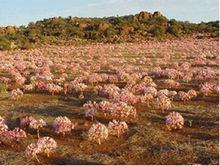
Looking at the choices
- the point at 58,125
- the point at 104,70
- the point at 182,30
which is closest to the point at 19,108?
the point at 58,125

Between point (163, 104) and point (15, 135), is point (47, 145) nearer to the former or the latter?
point (15, 135)

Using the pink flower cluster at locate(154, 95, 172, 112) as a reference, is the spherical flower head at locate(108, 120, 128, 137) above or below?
below

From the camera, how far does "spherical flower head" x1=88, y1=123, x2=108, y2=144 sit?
1758 centimetres

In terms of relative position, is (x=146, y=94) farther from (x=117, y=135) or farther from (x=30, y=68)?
(x=30, y=68)

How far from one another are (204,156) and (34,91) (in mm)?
16100

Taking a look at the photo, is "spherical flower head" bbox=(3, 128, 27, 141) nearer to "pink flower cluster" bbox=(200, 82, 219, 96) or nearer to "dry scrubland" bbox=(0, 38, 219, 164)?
"dry scrubland" bbox=(0, 38, 219, 164)

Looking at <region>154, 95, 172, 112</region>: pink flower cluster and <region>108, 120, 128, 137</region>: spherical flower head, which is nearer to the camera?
<region>108, 120, 128, 137</region>: spherical flower head

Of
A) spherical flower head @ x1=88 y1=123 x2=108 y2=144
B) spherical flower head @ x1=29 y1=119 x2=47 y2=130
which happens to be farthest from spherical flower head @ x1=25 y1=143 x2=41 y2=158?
spherical flower head @ x1=29 y1=119 x2=47 y2=130

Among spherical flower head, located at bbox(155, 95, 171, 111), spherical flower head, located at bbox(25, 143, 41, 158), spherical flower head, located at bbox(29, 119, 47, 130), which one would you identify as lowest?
spherical flower head, located at bbox(25, 143, 41, 158)

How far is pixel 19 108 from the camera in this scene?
80.0 feet

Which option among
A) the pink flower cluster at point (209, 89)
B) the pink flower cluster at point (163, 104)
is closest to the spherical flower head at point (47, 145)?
the pink flower cluster at point (163, 104)

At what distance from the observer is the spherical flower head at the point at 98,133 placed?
17.6 m

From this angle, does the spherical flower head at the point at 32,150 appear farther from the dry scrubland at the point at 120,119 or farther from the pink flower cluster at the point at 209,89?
the pink flower cluster at the point at 209,89

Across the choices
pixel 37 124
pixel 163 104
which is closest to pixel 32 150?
pixel 37 124
